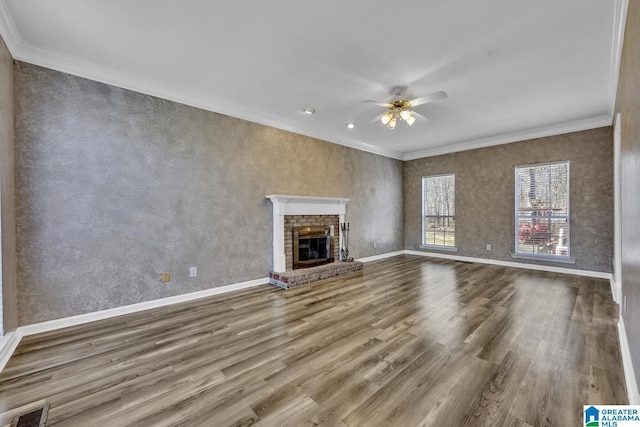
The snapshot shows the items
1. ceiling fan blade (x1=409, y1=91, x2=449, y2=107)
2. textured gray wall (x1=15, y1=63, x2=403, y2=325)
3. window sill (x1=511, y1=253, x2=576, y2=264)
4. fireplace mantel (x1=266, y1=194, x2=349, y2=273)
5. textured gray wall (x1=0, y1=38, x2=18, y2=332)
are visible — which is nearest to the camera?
textured gray wall (x1=0, y1=38, x2=18, y2=332)

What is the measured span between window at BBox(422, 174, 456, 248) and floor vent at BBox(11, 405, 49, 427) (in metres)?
7.01

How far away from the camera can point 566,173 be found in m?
5.02

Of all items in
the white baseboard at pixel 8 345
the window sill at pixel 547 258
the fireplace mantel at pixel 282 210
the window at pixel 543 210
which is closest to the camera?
the white baseboard at pixel 8 345

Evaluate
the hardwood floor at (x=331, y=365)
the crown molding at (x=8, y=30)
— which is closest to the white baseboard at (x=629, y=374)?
the hardwood floor at (x=331, y=365)

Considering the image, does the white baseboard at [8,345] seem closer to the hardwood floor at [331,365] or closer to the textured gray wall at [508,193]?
the hardwood floor at [331,365]

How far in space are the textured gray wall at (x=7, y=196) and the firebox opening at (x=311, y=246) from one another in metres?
3.33

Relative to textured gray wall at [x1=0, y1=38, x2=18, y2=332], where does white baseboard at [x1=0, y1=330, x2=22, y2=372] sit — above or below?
below

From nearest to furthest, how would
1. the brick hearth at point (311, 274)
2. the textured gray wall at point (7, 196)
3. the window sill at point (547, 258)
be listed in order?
the textured gray wall at point (7, 196) < the brick hearth at point (311, 274) < the window sill at point (547, 258)

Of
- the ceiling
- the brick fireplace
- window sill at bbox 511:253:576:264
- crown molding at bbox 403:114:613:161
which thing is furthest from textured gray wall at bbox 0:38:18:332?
window sill at bbox 511:253:576:264

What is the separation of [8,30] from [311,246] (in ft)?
14.5

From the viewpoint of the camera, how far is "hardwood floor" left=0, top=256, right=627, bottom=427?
1605mm

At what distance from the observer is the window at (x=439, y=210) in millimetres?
6652

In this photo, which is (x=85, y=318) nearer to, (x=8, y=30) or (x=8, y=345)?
(x=8, y=345)

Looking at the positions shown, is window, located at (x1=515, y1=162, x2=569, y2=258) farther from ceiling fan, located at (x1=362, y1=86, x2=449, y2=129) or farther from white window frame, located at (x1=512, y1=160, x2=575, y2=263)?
ceiling fan, located at (x1=362, y1=86, x2=449, y2=129)
